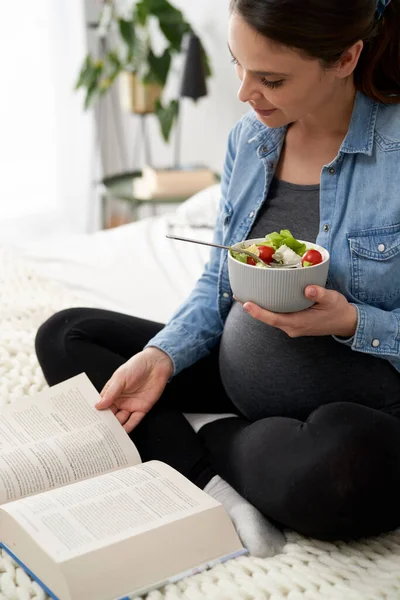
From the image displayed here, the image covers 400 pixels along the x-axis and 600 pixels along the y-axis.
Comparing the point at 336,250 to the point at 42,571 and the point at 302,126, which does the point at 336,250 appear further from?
the point at 42,571

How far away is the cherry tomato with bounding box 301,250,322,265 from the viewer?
97 cm

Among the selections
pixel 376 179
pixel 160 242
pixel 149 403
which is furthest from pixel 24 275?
pixel 376 179

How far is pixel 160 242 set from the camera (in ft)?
6.70

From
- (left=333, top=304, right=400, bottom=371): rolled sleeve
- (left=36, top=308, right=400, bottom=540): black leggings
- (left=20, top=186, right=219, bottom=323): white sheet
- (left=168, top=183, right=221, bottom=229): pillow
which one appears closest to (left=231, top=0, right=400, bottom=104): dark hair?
(left=333, top=304, right=400, bottom=371): rolled sleeve

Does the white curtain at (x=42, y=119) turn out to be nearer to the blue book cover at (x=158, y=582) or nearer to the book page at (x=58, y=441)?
the book page at (x=58, y=441)

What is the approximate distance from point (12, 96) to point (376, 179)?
227cm

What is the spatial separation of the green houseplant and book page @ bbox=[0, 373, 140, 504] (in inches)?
69.2

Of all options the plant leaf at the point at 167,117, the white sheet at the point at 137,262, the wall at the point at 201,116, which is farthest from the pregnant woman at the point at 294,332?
the wall at the point at 201,116

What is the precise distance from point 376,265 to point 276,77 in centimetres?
29

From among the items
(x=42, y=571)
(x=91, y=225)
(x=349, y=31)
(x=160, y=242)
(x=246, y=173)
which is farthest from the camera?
(x=91, y=225)

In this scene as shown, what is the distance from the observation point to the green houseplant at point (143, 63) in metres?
2.69

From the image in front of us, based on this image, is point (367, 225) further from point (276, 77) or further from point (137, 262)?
point (137, 262)

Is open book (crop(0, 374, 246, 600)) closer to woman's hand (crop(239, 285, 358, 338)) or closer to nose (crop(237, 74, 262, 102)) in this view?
woman's hand (crop(239, 285, 358, 338))

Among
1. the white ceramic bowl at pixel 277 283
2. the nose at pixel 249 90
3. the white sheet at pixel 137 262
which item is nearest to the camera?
the white ceramic bowl at pixel 277 283
